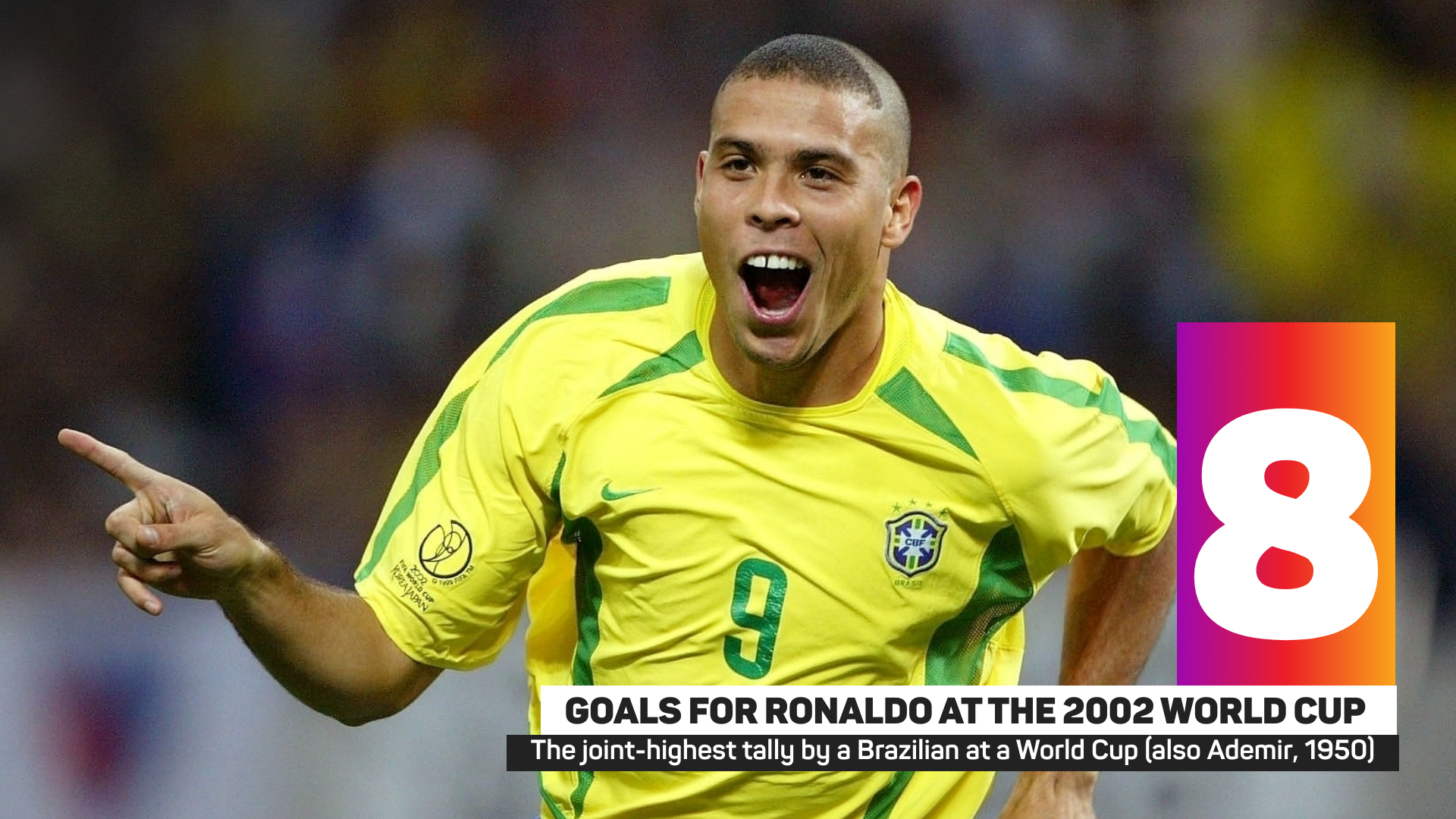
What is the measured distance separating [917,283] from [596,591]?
281 centimetres

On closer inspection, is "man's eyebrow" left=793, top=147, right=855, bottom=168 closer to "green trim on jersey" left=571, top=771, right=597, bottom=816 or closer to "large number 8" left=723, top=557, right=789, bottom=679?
"large number 8" left=723, top=557, right=789, bottom=679

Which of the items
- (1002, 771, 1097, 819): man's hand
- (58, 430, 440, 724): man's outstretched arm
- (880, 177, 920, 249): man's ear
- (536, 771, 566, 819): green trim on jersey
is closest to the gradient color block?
(1002, 771, 1097, 819): man's hand

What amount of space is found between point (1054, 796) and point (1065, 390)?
0.82m

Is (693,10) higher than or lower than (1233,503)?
higher

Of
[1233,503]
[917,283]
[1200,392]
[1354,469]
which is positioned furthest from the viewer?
[917,283]

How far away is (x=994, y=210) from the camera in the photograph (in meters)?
5.57

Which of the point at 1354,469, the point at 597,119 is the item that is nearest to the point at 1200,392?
the point at 1354,469

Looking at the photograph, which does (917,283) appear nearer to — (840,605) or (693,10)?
(693,10)

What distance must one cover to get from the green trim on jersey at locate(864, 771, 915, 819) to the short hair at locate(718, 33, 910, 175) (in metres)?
1.03

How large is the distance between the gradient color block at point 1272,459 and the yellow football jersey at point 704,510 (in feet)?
2.51

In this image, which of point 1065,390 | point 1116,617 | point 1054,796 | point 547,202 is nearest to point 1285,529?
point 1116,617

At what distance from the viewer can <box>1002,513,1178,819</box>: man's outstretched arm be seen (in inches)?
132

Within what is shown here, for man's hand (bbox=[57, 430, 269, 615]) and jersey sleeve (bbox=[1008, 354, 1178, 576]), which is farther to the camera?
jersey sleeve (bbox=[1008, 354, 1178, 576])

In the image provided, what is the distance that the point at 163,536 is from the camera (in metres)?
2.29
